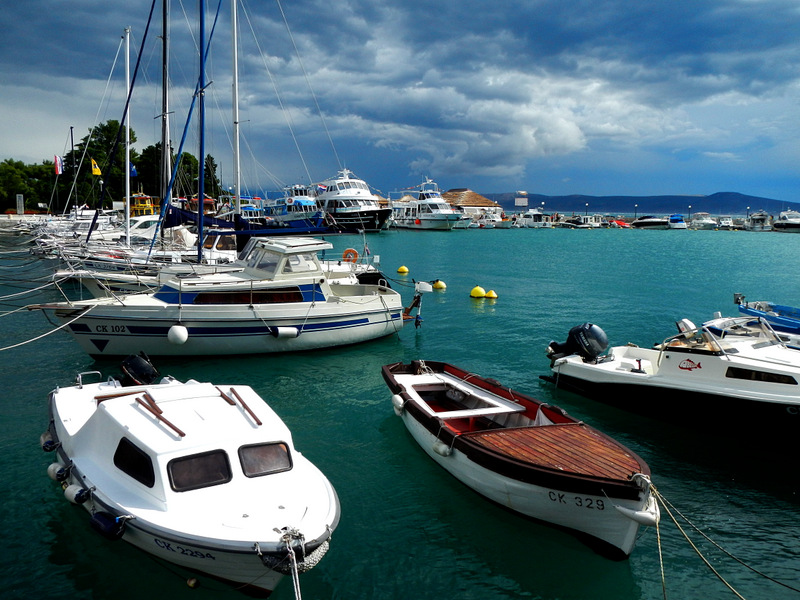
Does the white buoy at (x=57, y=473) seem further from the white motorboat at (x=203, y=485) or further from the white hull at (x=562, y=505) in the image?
the white hull at (x=562, y=505)

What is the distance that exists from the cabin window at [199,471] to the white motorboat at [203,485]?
0.01 metres

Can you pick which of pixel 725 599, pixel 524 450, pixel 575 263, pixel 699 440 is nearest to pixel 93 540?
pixel 524 450

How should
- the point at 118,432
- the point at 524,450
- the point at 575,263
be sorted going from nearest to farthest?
the point at 118,432
the point at 524,450
the point at 575,263

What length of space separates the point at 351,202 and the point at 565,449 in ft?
268

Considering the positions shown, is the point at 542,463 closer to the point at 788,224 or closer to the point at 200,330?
the point at 200,330

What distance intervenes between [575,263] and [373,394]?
4349cm

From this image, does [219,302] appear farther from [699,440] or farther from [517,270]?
[517,270]

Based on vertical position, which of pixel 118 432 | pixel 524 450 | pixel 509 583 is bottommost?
pixel 509 583

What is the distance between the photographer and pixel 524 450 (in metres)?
8.89

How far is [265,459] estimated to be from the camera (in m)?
7.45

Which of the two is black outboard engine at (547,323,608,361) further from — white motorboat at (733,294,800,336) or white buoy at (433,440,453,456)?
white buoy at (433,440,453,456)

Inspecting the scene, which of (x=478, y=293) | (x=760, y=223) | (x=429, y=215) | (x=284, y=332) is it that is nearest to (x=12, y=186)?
(x=429, y=215)

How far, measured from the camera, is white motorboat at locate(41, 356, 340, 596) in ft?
20.5

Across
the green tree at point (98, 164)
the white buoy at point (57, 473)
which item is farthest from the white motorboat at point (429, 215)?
the white buoy at point (57, 473)
